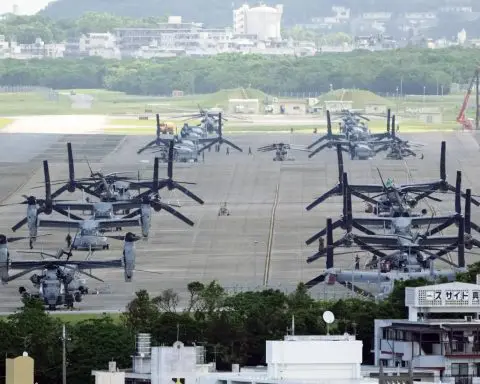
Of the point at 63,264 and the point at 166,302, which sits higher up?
the point at 166,302

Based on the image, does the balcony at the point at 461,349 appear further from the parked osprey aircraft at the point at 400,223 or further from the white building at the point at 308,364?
the parked osprey aircraft at the point at 400,223

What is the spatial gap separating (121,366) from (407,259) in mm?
44901

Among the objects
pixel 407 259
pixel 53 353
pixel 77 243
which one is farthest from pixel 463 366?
pixel 77 243

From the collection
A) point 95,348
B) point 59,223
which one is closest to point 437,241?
point 59,223

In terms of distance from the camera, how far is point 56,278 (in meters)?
145

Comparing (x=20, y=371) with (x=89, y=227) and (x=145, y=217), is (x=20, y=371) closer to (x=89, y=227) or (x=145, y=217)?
(x=89, y=227)

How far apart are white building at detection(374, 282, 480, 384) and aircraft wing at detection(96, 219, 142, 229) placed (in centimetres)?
7337

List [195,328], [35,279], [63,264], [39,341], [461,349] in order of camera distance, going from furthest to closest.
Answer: [35,279] → [63,264] → [195,328] → [39,341] → [461,349]

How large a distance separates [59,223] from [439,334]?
8129 centimetres

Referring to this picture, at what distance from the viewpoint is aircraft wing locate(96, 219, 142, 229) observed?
179 meters

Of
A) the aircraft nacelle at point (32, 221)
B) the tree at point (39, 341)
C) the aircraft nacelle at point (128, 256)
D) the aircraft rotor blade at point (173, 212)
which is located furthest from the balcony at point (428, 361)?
the aircraft rotor blade at point (173, 212)

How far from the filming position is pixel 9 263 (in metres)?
151

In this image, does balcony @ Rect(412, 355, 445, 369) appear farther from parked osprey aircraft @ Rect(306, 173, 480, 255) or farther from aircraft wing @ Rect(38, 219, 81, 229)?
aircraft wing @ Rect(38, 219, 81, 229)

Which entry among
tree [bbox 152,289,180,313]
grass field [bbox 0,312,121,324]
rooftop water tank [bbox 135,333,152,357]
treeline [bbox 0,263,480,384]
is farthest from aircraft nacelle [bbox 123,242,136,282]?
rooftop water tank [bbox 135,333,152,357]
